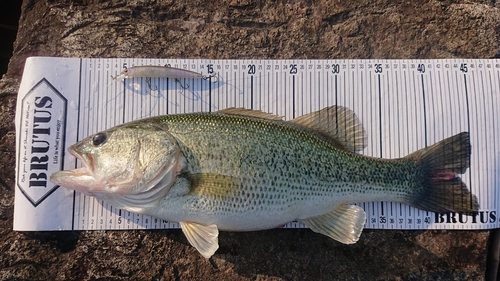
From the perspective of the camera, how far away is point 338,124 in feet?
8.66

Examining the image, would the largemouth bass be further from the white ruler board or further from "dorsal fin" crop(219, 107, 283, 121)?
the white ruler board

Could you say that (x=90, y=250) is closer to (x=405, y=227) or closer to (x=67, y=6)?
(x=67, y=6)

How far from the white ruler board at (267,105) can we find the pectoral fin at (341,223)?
28 centimetres

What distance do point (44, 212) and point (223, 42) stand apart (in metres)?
1.85

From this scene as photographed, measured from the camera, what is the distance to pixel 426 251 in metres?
2.73

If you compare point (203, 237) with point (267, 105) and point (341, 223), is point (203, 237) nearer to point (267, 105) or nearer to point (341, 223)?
point (341, 223)

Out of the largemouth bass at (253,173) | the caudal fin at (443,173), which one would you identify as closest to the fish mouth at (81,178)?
the largemouth bass at (253,173)

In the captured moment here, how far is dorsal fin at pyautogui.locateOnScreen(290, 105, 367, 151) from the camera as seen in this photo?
8.55 feet

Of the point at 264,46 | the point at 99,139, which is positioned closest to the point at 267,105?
the point at 264,46

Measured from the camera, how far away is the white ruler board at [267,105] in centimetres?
273

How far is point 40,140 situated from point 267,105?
5.61ft

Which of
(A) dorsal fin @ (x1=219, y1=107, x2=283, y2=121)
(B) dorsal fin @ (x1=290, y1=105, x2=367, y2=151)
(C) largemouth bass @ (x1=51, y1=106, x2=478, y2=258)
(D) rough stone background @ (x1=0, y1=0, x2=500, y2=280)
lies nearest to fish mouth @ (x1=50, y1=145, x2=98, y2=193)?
(C) largemouth bass @ (x1=51, y1=106, x2=478, y2=258)

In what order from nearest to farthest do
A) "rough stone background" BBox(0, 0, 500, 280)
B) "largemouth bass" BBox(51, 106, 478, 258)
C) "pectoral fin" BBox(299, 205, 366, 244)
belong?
"largemouth bass" BBox(51, 106, 478, 258)
"pectoral fin" BBox(299, 205, 366, 244)
"rough stone background" BBox(0, 0, 500, 280)

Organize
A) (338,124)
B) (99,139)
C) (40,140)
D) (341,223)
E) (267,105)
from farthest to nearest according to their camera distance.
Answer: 1. (267,105)
2. (40,140)
3. (338,124)
4. (341,223)
5. (99,139)
